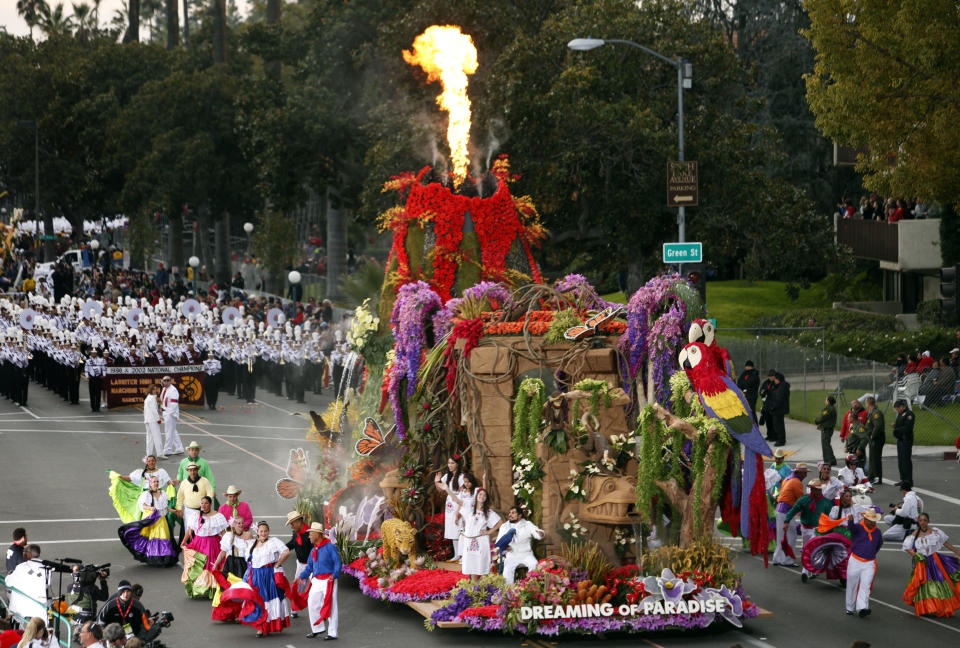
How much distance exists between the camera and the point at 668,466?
1728 cm

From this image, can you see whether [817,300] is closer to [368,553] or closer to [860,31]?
[860,31]

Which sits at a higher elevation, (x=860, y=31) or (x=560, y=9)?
(x=560, y=9)

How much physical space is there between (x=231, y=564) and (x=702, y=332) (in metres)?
7.39

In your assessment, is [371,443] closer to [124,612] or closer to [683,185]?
[124,612]

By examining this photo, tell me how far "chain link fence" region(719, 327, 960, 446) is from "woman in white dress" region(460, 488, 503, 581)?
1582cm

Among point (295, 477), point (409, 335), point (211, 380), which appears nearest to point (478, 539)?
point (409, 335)

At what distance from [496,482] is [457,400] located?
4.46ft

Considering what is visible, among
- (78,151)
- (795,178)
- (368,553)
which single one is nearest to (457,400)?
(368,553)

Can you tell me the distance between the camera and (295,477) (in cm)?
2141

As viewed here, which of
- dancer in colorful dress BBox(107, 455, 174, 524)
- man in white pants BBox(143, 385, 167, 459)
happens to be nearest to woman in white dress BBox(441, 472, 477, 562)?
dancer in colorful dress BBox(107, 455, 174, 524)

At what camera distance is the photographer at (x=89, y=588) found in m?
16.1

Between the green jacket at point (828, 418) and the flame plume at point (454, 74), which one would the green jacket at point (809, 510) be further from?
the green jacket at point (828, 418)

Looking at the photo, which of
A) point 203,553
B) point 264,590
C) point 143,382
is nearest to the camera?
point 264,590

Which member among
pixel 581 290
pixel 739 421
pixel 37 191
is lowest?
pixel 739 421
